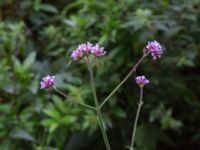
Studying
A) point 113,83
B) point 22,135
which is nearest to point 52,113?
point 22,135

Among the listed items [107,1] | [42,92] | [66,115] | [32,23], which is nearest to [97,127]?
[66,115]

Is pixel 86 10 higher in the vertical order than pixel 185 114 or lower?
higher

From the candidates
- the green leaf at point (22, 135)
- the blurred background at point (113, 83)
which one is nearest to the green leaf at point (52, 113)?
the blurred background at point (113, 83)

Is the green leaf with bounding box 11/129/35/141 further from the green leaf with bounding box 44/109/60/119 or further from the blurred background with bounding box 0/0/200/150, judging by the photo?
the green leaf with bounding box 44/109/60/119

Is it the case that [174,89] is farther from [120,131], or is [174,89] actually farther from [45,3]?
[45,3]

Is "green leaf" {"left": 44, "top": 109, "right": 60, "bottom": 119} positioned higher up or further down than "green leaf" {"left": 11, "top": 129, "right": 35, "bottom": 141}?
higher up

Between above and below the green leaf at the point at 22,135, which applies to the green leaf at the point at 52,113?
above

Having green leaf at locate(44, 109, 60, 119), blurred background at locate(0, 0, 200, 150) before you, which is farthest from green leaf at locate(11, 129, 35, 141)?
green leaf at locate(44, 109, 60, 119)

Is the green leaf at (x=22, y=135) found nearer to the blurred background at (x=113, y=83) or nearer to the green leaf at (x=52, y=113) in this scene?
the blurred background at (x=113, y=83)
